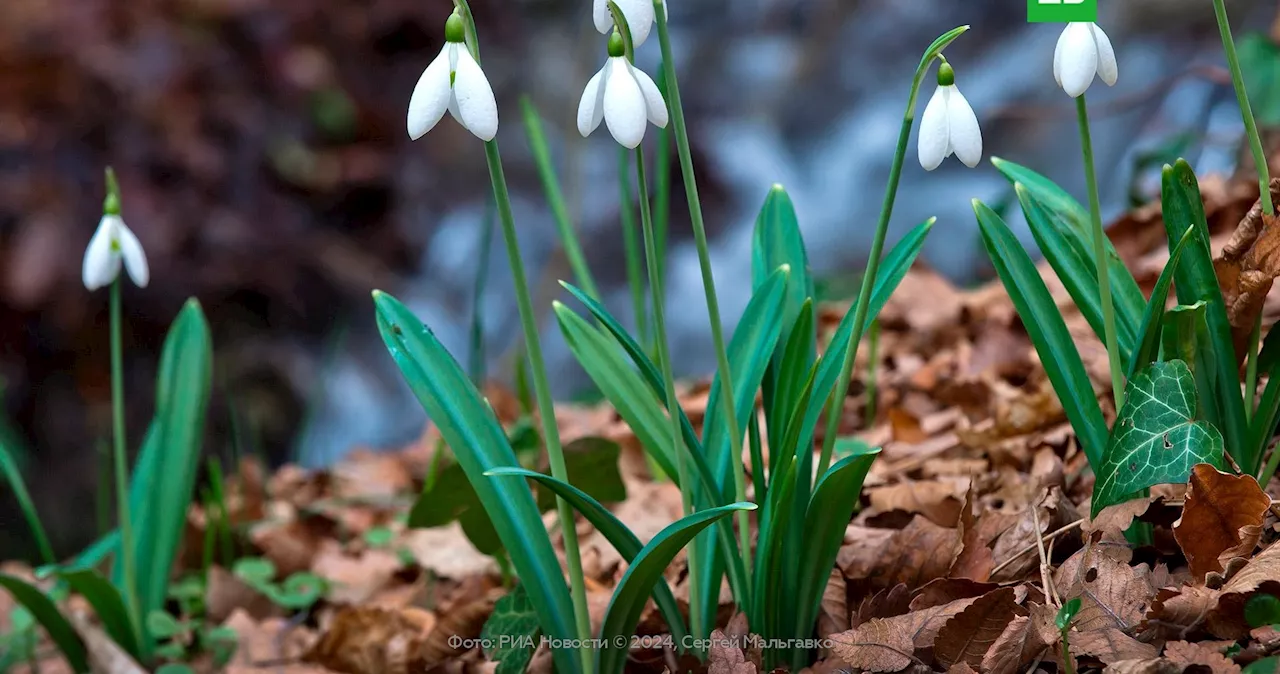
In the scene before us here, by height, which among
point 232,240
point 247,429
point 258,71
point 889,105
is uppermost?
point 258,71

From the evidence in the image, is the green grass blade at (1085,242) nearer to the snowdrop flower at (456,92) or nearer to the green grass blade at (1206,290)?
the green grass blade at (1206,290)

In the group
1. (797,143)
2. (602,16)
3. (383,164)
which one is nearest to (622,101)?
(602,16)

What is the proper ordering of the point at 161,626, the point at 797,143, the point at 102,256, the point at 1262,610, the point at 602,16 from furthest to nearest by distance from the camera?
1. the point at 797,143
2. the point at 161,626
3. the point at 102,256
4. the point at 602,16
5. the point at 1262,610

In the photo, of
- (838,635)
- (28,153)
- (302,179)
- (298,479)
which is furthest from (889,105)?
(838,635)

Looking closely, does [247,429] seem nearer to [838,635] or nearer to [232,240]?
[232,240]

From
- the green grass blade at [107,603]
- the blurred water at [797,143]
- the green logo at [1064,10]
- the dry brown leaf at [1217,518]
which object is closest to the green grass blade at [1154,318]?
the dry brown leaf at [1217,518]

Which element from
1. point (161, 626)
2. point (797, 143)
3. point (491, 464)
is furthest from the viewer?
point (797, 143)

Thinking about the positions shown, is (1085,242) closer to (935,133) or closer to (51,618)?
(935,133)

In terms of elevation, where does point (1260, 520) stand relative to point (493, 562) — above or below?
above
